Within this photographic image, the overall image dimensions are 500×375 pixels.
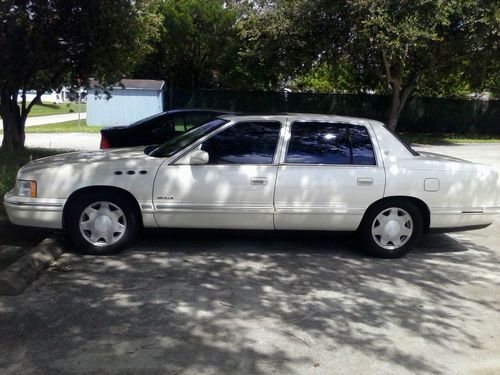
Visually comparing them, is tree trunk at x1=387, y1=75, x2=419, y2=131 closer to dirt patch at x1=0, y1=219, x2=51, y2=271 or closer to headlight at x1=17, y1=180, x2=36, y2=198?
dirt patch at x1=0, y1=219, x2=51, y2=271

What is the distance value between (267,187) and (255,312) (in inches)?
63.9

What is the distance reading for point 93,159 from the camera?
5.91 metres

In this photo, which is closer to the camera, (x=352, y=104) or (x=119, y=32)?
(x=119, y=32)

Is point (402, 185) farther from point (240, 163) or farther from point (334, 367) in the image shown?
point (334, 367)

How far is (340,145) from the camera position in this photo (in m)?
5.96

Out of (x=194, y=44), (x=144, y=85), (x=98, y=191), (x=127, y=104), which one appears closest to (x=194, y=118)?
(x=98, y=191)

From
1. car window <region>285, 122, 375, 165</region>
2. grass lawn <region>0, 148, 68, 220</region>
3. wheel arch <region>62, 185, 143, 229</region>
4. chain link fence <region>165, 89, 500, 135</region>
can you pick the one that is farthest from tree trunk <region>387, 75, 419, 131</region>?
wheel arch <region>62, 185, 143, 229</region>

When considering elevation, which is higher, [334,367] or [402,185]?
[402,185]

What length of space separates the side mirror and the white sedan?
0.01 metres

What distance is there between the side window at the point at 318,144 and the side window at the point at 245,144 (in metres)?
0.21

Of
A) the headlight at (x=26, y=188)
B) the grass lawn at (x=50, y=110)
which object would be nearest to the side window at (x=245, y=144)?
the headlight at (x=26, y=188)

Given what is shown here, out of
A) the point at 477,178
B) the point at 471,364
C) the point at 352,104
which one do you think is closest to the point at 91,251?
the point at 471,364

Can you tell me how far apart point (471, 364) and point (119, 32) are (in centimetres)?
937

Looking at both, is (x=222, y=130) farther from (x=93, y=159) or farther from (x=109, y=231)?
(x=109, y=231)
